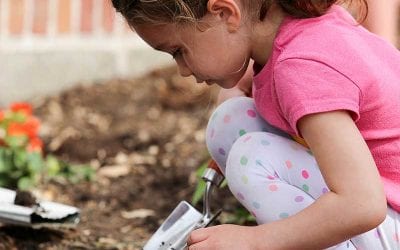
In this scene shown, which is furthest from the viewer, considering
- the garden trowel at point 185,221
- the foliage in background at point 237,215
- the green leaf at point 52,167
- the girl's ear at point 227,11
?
the green leaf at point 52,167

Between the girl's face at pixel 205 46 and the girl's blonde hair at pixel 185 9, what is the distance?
2cm

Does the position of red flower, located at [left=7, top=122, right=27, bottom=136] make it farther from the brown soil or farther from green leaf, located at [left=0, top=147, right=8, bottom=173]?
the brown soil

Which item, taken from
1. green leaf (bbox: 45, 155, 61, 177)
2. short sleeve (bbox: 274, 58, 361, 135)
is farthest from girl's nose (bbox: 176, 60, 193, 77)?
green leaf (bbox: 45, 155, 61, 177)

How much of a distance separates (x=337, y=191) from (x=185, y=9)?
500mm

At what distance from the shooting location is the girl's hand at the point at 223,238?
191 cm

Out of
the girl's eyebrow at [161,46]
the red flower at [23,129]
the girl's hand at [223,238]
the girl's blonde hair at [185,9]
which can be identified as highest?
the girl's blonde hair at [185,9]

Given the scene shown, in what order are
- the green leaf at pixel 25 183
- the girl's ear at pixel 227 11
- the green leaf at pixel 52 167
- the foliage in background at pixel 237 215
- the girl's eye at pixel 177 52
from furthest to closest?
the green leaf at pixel 52 167 < the green leaf at pixel 25 183 < the foliage in background at pixel 237 215 < the girl's eye at pixel 177 52 < the girl's ear at pixel 227 11

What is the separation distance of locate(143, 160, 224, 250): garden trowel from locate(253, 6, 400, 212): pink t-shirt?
32 centimetres

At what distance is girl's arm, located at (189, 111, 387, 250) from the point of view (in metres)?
1.78

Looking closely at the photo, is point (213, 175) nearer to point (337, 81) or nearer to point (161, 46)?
point (161, 46)

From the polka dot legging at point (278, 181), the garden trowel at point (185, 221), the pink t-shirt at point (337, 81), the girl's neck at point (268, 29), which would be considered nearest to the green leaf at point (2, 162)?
the garden trowel at point (185, 221)

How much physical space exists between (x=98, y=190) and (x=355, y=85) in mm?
1927

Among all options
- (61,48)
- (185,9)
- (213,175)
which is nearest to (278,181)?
(213,175)

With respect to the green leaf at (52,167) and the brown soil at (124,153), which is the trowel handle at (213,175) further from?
the green leaf at (52,167)
